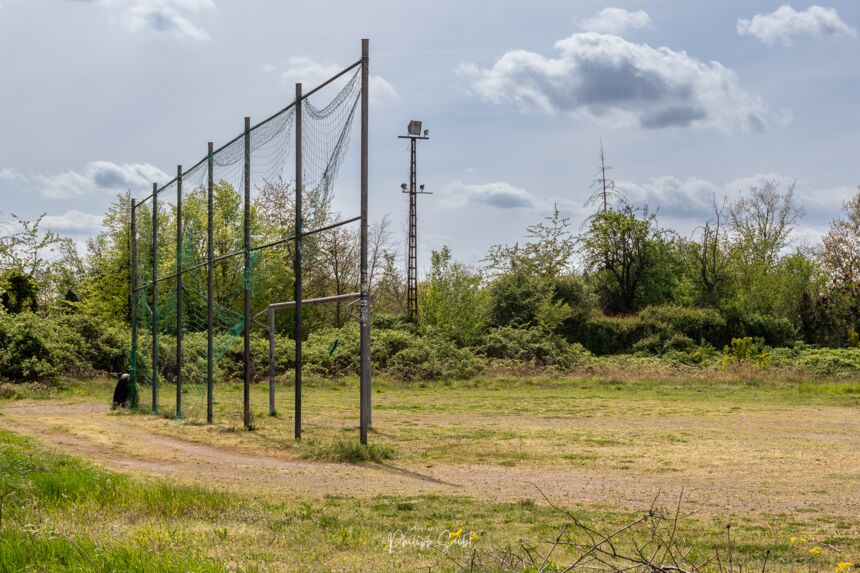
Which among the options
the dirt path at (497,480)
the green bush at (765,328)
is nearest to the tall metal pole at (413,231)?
the green bush at (765,328)

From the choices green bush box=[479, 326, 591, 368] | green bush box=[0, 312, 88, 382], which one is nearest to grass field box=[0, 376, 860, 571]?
green bush box=[0, 312, 88, 382]

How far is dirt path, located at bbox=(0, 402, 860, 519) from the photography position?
10.7 meters

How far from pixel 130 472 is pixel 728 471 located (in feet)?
24.9

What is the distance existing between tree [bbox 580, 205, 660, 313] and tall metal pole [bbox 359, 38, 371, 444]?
127 feet

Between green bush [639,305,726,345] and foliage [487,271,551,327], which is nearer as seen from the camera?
foliage [487,271,551,327]

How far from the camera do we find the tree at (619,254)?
174ft

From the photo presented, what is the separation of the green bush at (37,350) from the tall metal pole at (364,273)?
1973 centimetres

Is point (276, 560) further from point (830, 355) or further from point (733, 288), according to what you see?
point (733, 288)

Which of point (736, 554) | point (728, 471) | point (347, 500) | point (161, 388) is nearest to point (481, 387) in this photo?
point (161, 388)

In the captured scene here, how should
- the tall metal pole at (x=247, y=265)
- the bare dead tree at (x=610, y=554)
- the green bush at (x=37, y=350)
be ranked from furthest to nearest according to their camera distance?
1. the green bush at (x=37, y=350)
2. the tall metal pole at (x=247, y=265)
3. the bare dead tree at (x=610, y=554)

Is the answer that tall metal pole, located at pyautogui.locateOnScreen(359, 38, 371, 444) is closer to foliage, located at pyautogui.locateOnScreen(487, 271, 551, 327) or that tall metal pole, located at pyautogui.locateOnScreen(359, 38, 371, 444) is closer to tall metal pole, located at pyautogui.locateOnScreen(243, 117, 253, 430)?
tall metal pole, located at pyautogui.locateOnScreen(243, 117, 253, 430)

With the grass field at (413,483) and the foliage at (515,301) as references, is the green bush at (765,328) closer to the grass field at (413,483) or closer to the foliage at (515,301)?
the foliage at (515,301)

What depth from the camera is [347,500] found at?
10.6 m

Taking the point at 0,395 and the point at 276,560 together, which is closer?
the point at 276,560
